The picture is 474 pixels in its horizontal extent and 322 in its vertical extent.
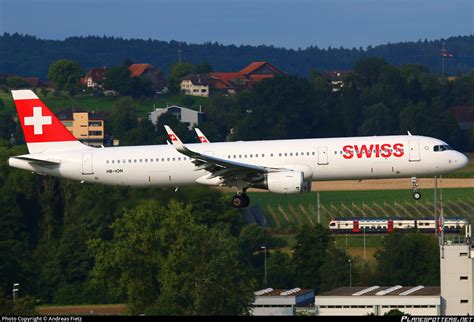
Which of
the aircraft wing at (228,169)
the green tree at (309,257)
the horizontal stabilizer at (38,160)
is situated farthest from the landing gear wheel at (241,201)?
the green tree at (309,257)

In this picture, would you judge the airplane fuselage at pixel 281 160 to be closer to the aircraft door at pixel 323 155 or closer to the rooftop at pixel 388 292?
the aircraft door at pixel 323 155

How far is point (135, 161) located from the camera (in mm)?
81000

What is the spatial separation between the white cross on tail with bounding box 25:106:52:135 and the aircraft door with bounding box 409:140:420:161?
21.2 m

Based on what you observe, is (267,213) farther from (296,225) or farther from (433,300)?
(433,300)

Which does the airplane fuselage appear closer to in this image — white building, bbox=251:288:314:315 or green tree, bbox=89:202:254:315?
green tree, bbox=89:202:254:315

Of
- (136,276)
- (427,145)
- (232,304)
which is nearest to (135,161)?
(427,145)

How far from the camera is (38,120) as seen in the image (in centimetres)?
8506

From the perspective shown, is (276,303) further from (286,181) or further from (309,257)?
(286,181)

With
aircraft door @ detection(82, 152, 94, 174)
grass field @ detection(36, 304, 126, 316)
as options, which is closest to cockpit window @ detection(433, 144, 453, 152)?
aircraft door @ detection(82, 152, 94, 174)

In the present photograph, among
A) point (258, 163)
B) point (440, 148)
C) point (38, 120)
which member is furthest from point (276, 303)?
point (440, 148)

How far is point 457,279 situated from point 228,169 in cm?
2917

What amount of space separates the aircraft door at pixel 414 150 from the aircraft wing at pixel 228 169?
724 cm

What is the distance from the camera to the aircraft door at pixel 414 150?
79.5 m

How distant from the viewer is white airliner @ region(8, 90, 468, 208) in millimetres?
79125
